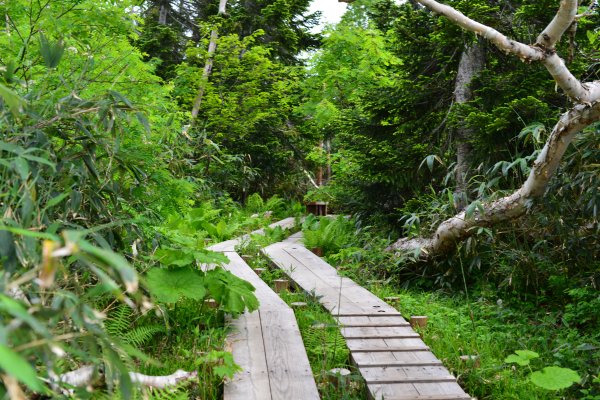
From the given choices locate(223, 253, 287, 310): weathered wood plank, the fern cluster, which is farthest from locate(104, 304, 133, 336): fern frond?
locate(223, 253, 287, 310): weathered wood plank

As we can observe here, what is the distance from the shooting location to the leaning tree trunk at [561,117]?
12.9 feet

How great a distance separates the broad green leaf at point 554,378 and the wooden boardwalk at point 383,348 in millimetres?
431

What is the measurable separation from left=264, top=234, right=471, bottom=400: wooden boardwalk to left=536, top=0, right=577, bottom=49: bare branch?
2.48 metres

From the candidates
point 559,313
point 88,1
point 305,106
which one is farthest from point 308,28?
point 559,313

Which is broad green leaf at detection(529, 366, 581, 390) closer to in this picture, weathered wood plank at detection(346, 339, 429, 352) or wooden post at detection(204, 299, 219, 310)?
weathered wood plank at detection(346, 339, 429, 352)

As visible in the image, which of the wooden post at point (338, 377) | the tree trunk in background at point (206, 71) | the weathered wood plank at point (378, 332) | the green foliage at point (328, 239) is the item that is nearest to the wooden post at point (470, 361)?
the weathered wood plank at point (378, 332)

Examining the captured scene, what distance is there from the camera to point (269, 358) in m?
3.51

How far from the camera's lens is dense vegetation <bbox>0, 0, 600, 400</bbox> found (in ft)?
4.88

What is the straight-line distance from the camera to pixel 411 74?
7930mm

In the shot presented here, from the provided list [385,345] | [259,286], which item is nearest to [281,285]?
[259,286]

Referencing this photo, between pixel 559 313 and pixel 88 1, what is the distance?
533 cm

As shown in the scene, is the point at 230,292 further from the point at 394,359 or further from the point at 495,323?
the point at 495,323

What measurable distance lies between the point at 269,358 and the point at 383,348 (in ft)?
2.98

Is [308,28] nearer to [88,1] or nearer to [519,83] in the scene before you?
[519,83]
